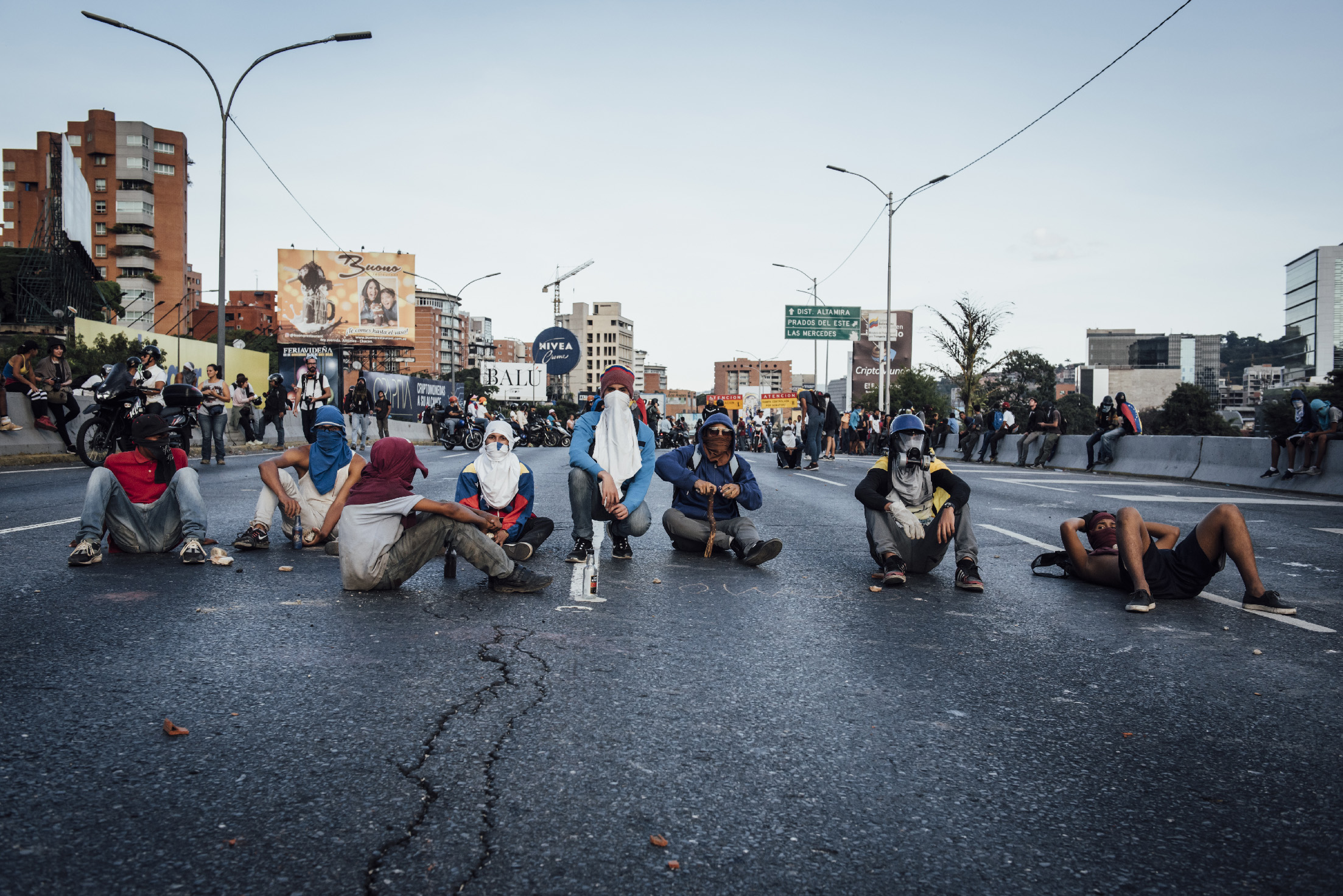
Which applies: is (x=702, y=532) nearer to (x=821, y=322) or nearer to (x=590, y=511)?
(x=590, y=511)

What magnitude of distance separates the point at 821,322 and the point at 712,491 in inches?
1576

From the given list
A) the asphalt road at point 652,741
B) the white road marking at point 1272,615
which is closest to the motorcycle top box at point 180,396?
the asphalt road at point 652,741

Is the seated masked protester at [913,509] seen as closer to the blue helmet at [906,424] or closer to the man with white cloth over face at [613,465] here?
the blue helmet at [906,424]

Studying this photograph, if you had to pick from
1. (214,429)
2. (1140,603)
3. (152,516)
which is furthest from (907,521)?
(214,429)

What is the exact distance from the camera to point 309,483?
7.67 metres

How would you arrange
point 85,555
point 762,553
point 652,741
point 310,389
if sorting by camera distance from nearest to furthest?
point 652,741
point 85,555
point 762,553
point 310,389

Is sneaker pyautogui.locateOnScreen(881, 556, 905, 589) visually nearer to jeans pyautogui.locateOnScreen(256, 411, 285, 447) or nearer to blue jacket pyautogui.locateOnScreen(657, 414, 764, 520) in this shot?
blue jacket pyautogui.locateOnScreen(657, 414, 764, 520)

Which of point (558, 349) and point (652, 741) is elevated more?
Answer: point (558, 349)

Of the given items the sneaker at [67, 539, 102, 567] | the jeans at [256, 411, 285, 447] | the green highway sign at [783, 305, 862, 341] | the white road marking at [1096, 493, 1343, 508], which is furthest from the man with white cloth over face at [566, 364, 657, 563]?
the green highway sign at [783, 305, 862, 341]

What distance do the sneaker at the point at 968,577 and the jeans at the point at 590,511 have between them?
8.17 feet

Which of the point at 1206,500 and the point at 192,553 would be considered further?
the point at 1206,500

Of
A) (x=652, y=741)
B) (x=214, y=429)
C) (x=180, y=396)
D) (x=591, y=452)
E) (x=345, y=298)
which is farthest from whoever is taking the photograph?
(x=345, y=298)

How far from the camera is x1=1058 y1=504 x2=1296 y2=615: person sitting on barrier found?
5.68m

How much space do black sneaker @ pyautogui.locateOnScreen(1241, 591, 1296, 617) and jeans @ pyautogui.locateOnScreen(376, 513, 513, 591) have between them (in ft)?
15.4
